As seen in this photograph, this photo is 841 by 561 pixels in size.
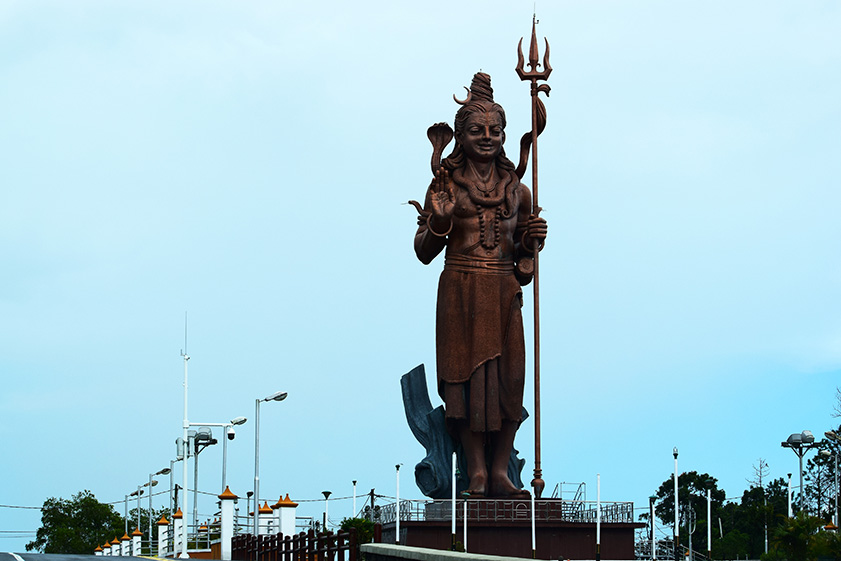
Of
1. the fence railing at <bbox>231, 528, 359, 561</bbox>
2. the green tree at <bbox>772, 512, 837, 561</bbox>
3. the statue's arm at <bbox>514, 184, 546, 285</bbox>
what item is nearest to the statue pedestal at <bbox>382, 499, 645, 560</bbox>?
the fence railing at <bbox>231, 528, 359, 561</bbox>

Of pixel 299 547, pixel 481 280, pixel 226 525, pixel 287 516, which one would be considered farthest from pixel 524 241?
pixel 226 525

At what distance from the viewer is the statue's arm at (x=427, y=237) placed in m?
25.0

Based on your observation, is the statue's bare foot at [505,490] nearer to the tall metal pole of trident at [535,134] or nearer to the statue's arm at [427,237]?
the tall metal pole of trident at [535,134]

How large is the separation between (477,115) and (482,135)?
0.36m

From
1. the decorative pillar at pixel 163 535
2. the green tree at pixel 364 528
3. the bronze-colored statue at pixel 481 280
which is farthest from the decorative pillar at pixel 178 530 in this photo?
the bronze-colored statue at pixel 481 280

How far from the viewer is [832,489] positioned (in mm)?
53031

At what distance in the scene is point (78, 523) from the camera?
62125 millimetres

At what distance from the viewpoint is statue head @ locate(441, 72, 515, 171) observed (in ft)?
82.0

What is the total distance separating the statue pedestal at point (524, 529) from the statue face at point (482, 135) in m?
5.99

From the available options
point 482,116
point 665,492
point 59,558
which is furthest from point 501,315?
point 665,492

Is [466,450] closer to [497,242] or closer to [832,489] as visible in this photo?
[497,242]

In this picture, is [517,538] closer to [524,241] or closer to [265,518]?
[524,241]

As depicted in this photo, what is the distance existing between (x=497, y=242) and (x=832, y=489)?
32.4 metres

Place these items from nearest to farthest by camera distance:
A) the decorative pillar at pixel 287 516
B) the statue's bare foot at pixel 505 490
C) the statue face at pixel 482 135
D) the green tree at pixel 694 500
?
the statue's bare foot at pixel 505 490 < the statue face at pixel 482 135 < the decorative pillar at pixel 287 516 < the green tree at pixel 694 500
